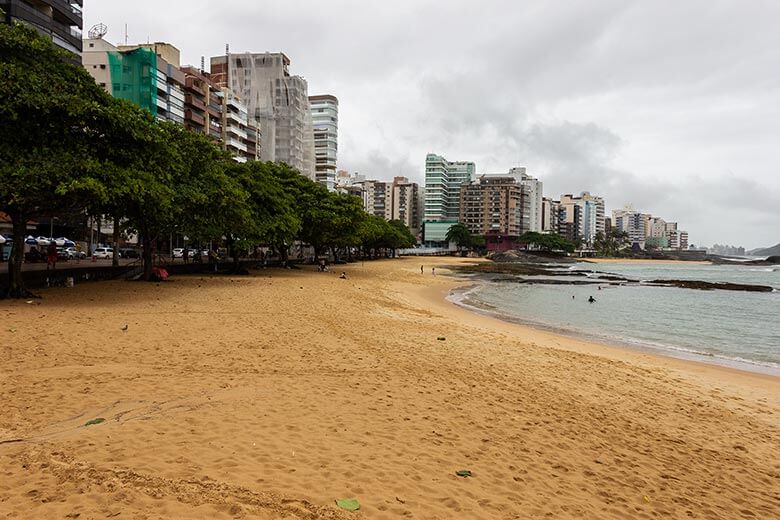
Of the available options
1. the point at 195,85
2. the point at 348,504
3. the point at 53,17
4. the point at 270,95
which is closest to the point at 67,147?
the point at 348,504

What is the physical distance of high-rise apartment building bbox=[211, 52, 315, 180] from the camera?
312 ft

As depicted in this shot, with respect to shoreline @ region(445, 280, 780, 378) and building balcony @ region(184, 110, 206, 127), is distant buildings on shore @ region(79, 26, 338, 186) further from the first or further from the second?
shoreline @ region(445, 280, 780, 378)

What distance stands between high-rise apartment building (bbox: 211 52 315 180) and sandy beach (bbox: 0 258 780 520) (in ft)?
284

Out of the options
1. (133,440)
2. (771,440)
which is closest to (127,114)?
(133,440)

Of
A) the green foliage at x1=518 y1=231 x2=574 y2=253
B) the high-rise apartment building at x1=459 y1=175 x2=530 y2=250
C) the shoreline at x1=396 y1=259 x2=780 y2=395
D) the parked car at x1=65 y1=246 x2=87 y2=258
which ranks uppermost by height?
the high-rise apartment building at x1=459 y1=175 x2=530 y2=250

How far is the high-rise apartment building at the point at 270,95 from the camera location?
95.1 m

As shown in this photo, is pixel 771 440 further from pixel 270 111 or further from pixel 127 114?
pixel 270 111

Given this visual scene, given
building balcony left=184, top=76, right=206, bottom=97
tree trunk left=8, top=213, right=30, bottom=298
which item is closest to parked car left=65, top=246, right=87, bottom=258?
tree trunk left=8, top=213, right=30, bottom=298

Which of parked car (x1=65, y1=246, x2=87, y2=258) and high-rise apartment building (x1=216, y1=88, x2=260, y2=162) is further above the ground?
high-rise apartment building (x1=216, y1=88, x2=260, y2=162)

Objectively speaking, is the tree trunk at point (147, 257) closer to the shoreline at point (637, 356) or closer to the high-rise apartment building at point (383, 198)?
the shoreline at point (637, 356)

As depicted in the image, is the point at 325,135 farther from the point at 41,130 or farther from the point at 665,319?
the point at 41,130

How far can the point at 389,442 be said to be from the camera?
6391mm

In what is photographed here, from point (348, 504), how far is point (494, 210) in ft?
596

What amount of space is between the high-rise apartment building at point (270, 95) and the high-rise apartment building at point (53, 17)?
4533 cm
